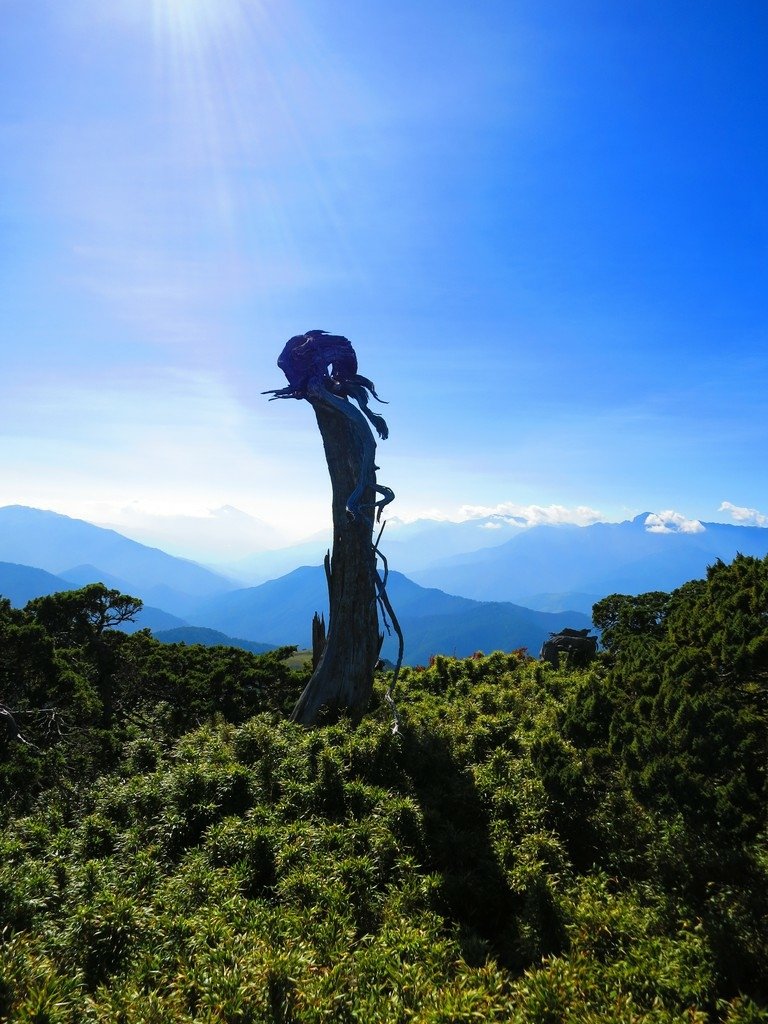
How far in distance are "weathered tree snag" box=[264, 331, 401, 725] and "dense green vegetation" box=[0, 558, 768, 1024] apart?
1570 millimetres

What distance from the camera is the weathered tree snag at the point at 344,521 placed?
11656mm

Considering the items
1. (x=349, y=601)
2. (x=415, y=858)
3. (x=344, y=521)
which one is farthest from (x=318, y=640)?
(x=415, y=858)

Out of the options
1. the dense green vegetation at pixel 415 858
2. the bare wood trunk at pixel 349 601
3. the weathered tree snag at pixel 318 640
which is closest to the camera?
the dense green vegetation at pixel 415 858

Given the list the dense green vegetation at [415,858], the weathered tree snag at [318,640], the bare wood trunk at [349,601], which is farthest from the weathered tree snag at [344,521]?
the dense green vegetation at [415,858]

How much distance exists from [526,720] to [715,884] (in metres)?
5.33

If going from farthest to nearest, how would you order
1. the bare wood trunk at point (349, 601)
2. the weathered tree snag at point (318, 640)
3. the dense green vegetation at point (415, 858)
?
1. the weathered tree snag at point (318, 640)
2. the bare wood trunk at point (349, 601)
3. the dense green vegetation at point (415, 858)

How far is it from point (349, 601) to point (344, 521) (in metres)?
1.91

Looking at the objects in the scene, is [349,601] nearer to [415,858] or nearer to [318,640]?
[318,640]

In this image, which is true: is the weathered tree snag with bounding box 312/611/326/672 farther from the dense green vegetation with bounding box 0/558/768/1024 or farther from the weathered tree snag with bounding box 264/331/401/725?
the dense green vegetation with bounding box 0/558/768/1024

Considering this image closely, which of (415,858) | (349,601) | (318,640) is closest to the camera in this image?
(415,858)

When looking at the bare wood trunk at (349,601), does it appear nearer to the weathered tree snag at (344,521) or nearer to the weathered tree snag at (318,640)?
the weathered tree snag at (344,521)

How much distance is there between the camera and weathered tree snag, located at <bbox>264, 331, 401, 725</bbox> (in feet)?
38.2

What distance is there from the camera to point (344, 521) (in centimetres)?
1256

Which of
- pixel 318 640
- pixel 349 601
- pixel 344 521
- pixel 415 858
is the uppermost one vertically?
pixel 344 521
